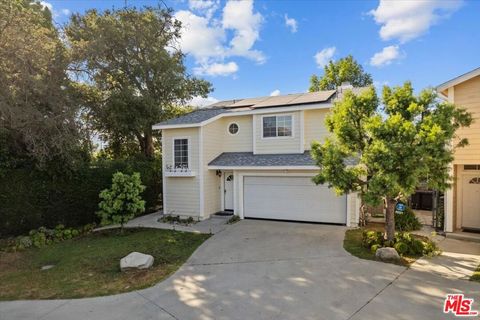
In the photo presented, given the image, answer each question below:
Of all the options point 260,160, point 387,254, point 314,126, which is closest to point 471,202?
point 387,254

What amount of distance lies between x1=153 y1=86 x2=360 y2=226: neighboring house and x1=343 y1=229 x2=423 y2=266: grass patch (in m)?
1.28

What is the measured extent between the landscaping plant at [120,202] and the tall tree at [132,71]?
711cm

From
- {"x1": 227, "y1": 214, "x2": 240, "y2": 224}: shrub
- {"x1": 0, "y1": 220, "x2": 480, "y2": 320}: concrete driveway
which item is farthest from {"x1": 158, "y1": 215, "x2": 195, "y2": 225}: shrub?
{"x1": 0, "y1": 220, "x2": 480, "y2": 320}: concrete driveway

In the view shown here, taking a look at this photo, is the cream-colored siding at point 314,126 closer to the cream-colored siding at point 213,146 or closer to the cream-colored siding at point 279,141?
the cream-colored siding at point 213,146

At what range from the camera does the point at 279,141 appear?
1291 cm

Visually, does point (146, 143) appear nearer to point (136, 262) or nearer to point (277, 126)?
point (277, 126)

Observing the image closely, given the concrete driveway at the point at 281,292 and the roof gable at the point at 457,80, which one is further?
the roof gable at the point at 457,80

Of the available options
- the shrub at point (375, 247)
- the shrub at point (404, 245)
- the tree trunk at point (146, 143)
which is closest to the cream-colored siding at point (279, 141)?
the shrub at point (404, 245)

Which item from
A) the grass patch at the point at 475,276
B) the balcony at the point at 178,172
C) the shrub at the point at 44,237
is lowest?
the shrub at the point at 44,237

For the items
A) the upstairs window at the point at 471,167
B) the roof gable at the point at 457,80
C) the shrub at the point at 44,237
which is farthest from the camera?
the shrub at the point at 44,237

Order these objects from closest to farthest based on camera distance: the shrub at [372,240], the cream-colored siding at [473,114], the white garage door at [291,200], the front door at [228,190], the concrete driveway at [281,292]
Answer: the concrete driveway at [281,292]
the shrub at [372,240]
the cream-colored siding at [473,114]
the white garage door at [291,200]
the front door at [228,190]

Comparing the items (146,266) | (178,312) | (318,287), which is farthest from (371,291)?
(146,266)

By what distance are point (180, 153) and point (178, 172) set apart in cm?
91

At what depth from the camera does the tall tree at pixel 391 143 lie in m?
6.96
